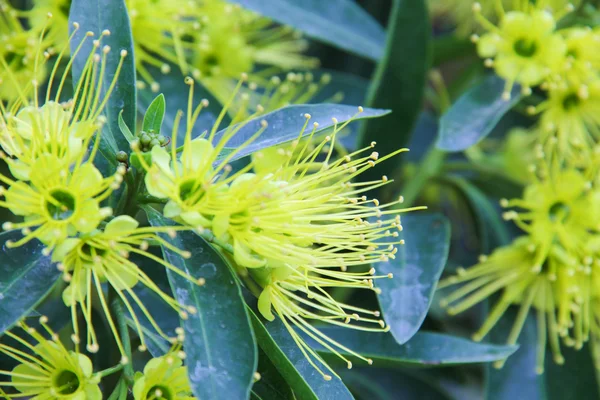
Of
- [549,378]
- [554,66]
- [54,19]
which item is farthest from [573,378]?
[54,19]

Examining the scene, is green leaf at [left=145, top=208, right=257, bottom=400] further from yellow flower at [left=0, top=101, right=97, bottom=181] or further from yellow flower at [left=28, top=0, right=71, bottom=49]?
yellow flower at [left=28, top=0, right=71, bottom=49]

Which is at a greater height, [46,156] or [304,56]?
[46,156]

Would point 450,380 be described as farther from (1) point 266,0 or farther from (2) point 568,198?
(1) point 266,0

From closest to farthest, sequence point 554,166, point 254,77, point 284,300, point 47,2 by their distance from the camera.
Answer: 1. point 284,300
2. point 47,2
3. point 554,166
4. point 254,77

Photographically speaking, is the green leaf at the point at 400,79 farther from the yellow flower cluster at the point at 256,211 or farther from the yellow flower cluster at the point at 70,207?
the yellow flower cluster at the point at 70,207

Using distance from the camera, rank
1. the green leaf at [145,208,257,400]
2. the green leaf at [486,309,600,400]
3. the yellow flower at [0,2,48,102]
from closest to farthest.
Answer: the green leaf at [145,208,257,400] < the yellow flower at [0,2,48,102] < the green leaf at [486,309,600,400]

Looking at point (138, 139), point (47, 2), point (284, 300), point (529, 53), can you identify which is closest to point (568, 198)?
point (529, 53)

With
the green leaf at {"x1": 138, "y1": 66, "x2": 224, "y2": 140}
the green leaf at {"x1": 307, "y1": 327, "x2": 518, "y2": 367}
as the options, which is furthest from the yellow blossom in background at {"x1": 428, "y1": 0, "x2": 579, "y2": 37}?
the green leaf at {"x1": 307, "y1": 327, "x2": 518, "y2": 367}
